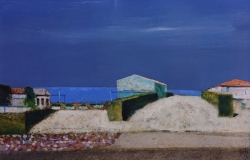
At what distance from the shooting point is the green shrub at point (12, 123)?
4.36 metres

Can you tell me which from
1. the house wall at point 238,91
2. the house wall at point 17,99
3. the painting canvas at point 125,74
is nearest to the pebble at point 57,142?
the painting canvas at point 125,74

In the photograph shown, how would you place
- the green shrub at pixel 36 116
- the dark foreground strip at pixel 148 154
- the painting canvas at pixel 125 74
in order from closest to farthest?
the dark foreground strip at pixel 148 154
the painting canvas at pixel 125 74
the green shrub at pixel 36 116

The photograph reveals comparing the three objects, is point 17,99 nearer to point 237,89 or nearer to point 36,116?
point 36,116

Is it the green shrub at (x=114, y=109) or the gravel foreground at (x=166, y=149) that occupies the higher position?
the green shrub at (x=114, y=109)

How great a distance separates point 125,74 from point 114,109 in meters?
0.39

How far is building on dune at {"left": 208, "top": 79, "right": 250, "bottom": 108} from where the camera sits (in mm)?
4281

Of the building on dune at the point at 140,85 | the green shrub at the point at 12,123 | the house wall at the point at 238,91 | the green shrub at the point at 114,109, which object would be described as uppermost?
the building on dune at the point at 140,85

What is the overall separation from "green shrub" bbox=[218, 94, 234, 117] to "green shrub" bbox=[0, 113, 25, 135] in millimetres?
2055

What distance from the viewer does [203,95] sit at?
4324 mm

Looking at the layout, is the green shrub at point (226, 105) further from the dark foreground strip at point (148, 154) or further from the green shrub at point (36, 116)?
the green shrub at point (36, 116)

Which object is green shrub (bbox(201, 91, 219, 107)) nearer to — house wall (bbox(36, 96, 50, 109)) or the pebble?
the pebble

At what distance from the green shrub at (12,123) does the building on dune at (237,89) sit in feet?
6.51

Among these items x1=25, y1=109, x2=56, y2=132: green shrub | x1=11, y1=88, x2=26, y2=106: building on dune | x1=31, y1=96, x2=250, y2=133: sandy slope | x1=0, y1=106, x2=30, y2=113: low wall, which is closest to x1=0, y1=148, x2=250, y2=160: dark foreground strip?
x1=31, y1=96, x2=250, y2=133: sandy slope

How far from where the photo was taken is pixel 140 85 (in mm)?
4328
